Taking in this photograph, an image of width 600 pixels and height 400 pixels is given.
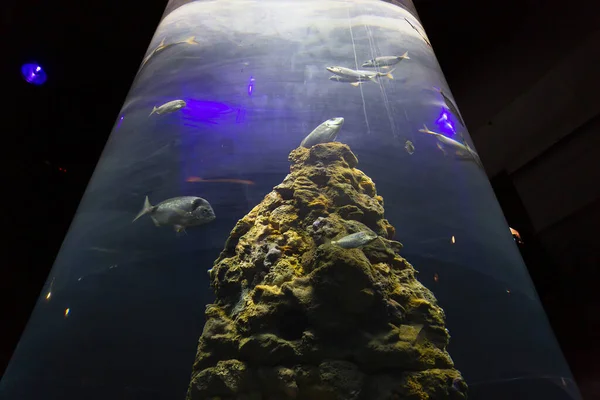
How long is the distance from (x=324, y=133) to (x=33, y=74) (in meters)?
3.09

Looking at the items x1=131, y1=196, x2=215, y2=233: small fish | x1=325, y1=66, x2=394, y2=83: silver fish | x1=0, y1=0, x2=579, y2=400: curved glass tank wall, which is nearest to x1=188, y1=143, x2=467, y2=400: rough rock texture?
x1=0, y1=0, x2=579, y2=400: curved glass tank wall

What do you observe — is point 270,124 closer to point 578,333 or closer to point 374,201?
point 374,201

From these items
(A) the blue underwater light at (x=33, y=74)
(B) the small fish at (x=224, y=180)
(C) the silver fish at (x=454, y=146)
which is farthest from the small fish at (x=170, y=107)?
(A) the blue underwater light at (x=33, y=74)

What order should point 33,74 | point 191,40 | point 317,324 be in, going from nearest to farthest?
point 317,324 → point 191,40 → point 33,74

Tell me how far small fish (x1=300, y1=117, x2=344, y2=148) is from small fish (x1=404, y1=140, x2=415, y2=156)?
1.16ft

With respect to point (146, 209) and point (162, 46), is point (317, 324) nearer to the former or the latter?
point (146, 209)

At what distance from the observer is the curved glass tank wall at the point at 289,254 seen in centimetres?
155

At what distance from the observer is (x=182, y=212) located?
186 centimetres

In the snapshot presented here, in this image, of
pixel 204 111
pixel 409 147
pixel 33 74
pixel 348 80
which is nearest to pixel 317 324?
pixel 409 147

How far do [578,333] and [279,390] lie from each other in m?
3.10

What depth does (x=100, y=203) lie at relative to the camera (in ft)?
7.02

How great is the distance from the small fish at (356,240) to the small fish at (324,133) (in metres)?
0.56

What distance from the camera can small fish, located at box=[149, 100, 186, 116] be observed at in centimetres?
232

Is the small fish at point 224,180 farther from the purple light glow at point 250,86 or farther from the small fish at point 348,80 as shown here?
the small fish at point 348,80
